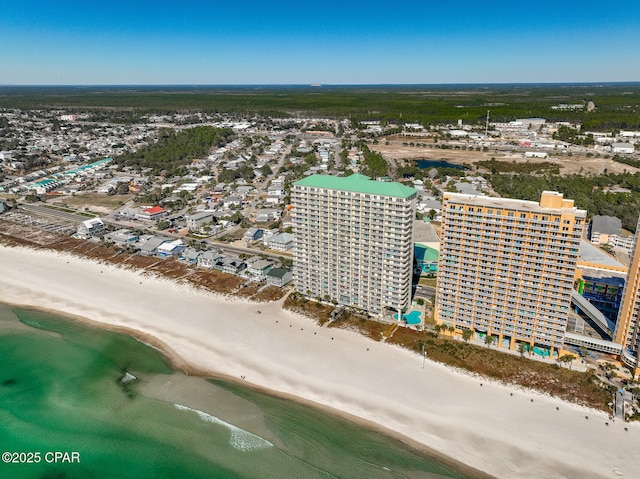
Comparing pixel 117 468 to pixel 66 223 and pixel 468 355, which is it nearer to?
pixel 468 355

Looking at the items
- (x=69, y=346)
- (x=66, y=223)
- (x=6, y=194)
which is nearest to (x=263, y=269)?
(x=69, y=346)

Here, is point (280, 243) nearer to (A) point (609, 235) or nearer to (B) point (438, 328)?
(B) point (438, 328)

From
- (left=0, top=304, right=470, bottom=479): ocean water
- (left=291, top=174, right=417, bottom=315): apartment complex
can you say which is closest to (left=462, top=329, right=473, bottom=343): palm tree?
(left=291, top=174, right=417, bottom=315): apartment complex

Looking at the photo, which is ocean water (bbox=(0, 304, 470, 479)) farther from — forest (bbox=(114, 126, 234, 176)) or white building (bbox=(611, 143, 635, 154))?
white building (bbox=(611, 143, 635, 154))

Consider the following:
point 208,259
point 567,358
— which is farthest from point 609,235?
point 208,259

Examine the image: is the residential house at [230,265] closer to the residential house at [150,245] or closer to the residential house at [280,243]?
the residential house at [280,243]

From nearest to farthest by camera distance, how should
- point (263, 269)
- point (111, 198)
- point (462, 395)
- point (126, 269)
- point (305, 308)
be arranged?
point (462, 395), point (305, 308), point (263, 269), point (126, 269), point (111, 198)
